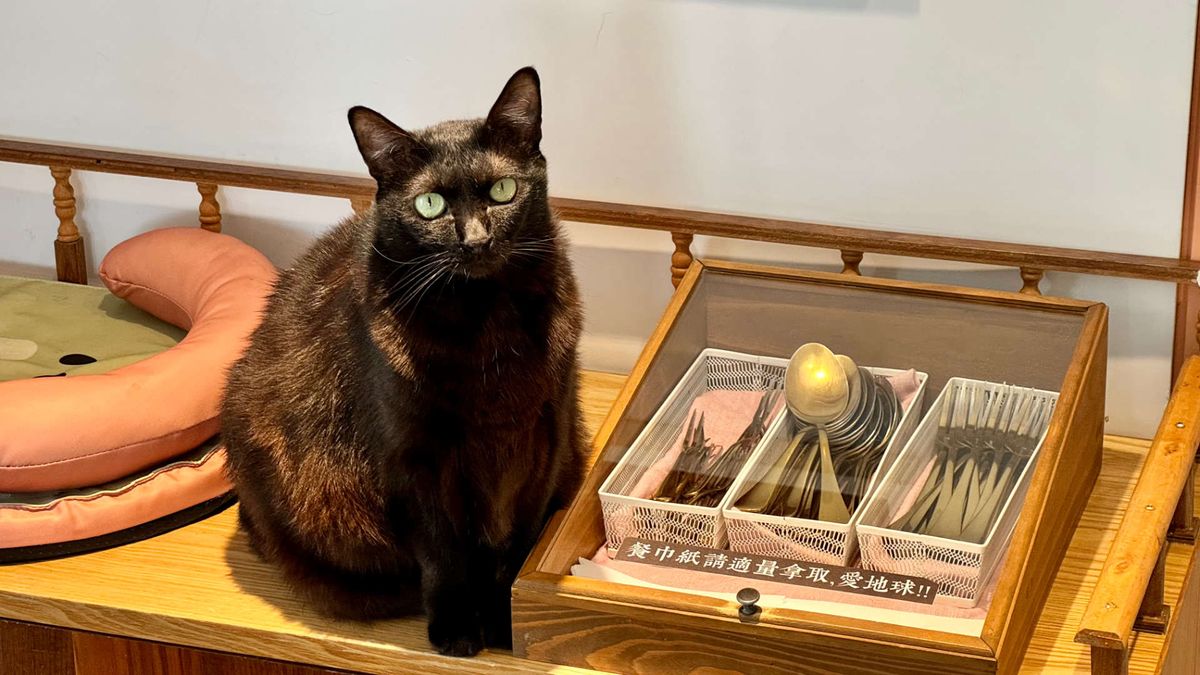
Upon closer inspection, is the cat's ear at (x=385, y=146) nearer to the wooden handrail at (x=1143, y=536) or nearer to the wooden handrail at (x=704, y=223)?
the wooden handrail at (x=704, y=223)

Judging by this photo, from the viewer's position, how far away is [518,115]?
1.63 metres

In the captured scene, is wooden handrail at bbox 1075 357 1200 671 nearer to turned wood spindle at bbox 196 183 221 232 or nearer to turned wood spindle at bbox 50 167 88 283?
turned wood spindle at bbox 196 183 221 232

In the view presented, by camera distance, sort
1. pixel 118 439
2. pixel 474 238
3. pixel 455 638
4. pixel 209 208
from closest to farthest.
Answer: pixel 474 238
pixel 455 638
pixel 118 439
pixel 209 208

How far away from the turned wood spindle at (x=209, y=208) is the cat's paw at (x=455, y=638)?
1.05 m

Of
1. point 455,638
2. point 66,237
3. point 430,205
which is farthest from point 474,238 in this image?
point 66,237

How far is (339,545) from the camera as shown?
1788 millimetres

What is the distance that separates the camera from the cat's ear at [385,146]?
158cm

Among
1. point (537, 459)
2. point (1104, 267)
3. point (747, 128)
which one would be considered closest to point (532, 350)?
point (537, 459)

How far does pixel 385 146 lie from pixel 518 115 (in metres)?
0.15

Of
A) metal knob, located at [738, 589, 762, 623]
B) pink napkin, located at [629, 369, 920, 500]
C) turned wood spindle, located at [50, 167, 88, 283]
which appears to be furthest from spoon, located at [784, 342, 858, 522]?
turned wood spindle, located at [50, 167, 88, 283]

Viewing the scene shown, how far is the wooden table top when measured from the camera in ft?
5.82

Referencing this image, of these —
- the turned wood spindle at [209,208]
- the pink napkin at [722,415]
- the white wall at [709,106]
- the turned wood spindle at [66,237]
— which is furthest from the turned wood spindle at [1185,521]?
the turned wood spindle at [66,237]

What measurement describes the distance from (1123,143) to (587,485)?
90 cm

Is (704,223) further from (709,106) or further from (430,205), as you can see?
(430,205)
